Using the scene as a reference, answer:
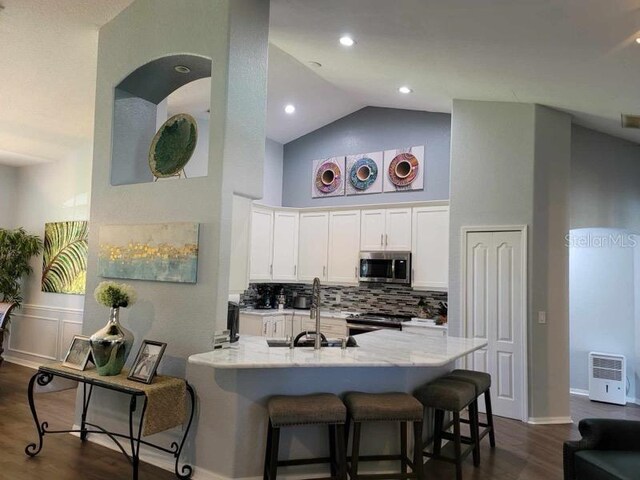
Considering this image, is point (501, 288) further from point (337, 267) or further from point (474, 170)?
point (337, 267)

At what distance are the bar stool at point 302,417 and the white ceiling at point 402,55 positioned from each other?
2713mm

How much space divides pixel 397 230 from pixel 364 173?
1.12 metres

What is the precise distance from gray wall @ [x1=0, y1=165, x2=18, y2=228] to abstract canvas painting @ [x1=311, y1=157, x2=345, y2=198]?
16.3ft

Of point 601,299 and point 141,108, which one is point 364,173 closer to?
point 141,108

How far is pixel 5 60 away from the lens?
174 inches

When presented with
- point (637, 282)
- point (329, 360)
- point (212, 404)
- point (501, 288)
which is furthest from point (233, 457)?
point (637, 282)

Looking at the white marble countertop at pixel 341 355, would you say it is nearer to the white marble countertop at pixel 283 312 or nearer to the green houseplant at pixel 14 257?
the white marble countertop at pixel 283 312

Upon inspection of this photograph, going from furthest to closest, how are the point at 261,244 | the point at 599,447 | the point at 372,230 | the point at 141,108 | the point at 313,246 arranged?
the point at 313,246
the point at 261,244
the point at 372,230
the point at 141,108
the point at 599,447

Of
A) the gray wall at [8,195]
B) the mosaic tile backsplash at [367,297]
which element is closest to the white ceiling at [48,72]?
the gray wall at [8,195]

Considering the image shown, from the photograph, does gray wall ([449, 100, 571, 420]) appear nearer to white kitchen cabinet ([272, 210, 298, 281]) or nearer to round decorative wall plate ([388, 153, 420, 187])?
round decorative wall plate ([388, 153, 420, 187])

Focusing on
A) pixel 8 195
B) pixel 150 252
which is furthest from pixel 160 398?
pixel 8 195

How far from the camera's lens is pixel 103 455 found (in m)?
3.55

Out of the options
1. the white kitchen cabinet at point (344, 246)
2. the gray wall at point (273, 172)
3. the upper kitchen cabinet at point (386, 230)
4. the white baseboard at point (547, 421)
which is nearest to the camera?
the white baseboard at point (547, 421)

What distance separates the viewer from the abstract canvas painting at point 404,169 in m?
6.34
